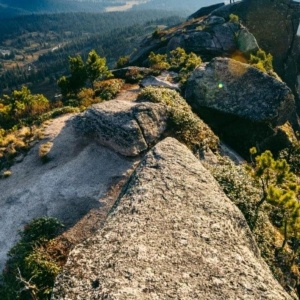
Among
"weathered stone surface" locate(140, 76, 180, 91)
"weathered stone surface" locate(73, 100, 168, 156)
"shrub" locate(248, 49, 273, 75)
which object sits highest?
"weathered stone surface" locate(73, 100, 168, 156)

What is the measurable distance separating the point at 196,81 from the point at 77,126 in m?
18.2

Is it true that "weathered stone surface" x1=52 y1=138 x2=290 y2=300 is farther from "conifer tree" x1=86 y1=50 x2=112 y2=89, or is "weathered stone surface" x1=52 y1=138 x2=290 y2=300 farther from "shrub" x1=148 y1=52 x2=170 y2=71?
"shrub" x1=148 y1=52 x2=170 y2=71

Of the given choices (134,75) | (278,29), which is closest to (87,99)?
(134,75)

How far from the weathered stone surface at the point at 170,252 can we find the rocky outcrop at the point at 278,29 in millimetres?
79093

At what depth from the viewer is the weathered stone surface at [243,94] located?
39906 millimetres

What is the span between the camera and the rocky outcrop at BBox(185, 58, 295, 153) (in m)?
40.0

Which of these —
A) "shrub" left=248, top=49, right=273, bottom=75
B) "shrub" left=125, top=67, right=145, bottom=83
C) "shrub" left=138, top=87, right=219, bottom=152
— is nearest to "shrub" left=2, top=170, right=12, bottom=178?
"shrub" left=138, top=87, right=219, bottom=152

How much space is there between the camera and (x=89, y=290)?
13.1 m

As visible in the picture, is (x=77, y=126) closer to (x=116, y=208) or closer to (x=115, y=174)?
(x=115, y=174)

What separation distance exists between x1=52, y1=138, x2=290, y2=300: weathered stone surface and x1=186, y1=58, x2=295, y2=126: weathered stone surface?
23466 millimetres

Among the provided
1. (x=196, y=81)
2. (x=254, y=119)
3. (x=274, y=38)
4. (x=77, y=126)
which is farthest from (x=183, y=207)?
(x=274, y=38)

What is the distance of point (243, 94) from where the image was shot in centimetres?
4094

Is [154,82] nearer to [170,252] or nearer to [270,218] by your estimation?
[270,218]

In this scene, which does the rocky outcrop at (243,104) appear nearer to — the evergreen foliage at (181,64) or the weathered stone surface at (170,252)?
the evergreen foliage at (181,64)
